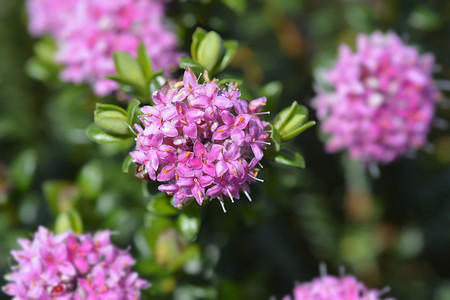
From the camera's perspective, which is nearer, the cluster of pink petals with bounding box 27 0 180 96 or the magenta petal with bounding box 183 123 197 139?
the magenta petal with bounding box 183 123 197 139

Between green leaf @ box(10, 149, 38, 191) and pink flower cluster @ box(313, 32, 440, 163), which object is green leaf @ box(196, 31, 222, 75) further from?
green leaf @ box(10, 149, 38, 191)

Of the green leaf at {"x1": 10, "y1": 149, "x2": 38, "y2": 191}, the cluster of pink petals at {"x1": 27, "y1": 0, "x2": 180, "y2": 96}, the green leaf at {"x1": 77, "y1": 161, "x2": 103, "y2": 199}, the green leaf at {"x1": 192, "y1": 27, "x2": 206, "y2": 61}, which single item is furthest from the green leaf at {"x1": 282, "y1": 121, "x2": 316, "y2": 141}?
the green leaf at {"x1": 10, "y1": 149, "x2": 38, "y2": 191}

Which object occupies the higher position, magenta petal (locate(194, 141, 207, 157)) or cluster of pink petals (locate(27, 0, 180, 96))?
cluster of pink petals (locate(27, 0, 180, 96))

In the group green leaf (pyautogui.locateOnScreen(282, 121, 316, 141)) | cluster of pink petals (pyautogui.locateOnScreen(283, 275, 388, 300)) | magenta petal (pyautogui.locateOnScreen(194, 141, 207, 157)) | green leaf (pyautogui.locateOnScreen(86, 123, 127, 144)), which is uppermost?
green leaf (pyautogui.locateOnScreen(86, 123, 127, 144))

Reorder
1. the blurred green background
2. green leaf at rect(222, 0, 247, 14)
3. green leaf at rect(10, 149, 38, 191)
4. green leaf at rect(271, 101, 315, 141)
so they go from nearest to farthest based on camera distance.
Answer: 1. green leaf at rect(271, 101, 315, 141)
2. green leaf at rect(222, 0, 247, 14)
3. the blurred green background
4. green leaf at rect(10, 149, 38, 191)

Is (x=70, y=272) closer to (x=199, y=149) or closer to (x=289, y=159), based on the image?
(x=199, y=149)

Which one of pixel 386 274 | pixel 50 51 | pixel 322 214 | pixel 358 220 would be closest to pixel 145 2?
pixel 50 51

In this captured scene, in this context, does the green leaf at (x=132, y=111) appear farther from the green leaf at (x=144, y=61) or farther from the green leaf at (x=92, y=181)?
the green leaf at (x=92, y=181)

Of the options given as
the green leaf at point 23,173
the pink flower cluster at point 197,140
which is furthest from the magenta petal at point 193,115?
the green leaf at point 23,173

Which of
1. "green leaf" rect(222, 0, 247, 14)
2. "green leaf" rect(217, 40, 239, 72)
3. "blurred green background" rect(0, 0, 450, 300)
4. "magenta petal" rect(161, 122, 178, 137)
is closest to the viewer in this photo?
"magenta petal" rect(161, 122, 178, 137)
